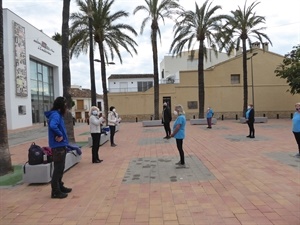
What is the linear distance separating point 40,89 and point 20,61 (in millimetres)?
7246

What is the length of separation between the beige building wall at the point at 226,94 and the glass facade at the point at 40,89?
25.8 feet

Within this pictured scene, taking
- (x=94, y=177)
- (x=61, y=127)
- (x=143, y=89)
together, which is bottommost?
(x=94, y=177)

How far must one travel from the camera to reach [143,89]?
125 feet

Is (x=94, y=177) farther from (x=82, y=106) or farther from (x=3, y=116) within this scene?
(x=82, y=106)

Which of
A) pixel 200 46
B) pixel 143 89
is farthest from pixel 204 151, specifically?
pixel 143 89

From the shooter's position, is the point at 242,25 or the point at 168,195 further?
the point at 242,25

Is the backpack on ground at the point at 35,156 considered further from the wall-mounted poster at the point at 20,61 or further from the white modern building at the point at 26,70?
the wall-mounted poster at the point at 20,61

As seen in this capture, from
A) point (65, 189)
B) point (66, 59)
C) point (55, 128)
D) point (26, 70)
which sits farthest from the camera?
point (26, 70)

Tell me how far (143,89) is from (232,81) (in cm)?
1103

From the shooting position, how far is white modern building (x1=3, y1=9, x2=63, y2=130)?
26547mm

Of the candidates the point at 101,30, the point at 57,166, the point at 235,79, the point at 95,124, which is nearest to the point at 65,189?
the point at 57,166

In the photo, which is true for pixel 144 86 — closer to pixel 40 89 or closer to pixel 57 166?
pixel 40 89

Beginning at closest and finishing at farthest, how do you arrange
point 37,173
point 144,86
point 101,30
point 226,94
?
point 37,173 → point 101,30 → point 226,94 → point 144,86

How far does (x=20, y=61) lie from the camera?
93.1 ft
